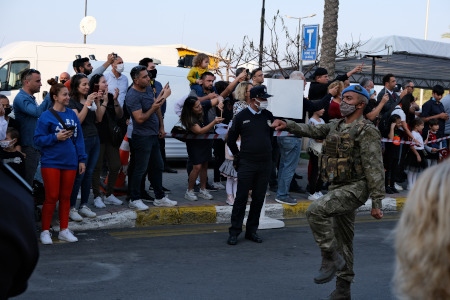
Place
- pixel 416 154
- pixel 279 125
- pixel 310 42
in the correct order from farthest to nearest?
1. pixel 310 42
2. pixel 416 154
3. pixel 279 125

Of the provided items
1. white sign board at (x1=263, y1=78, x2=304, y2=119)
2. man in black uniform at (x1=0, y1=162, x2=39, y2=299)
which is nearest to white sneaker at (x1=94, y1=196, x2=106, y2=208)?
white sign board at (x1=263, y1=78, x2=304, y2=119)

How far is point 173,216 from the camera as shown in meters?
9.69

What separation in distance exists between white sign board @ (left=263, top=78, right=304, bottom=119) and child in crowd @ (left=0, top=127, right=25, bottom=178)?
3.19 meters

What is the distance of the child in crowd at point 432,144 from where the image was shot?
13.6 meters

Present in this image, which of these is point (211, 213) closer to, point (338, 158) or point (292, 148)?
point (292, 148)

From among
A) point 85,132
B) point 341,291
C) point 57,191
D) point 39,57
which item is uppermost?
point 39,57

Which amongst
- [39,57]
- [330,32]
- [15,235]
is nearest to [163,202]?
[15,235]

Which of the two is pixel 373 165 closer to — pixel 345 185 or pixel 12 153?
pixel 345 185

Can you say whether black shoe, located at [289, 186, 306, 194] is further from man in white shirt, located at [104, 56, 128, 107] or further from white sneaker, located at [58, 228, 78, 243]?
white sneaker, located at [58, 228, 78, 243]

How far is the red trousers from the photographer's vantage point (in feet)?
26.3

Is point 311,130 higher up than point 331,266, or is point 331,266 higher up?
point 311,130

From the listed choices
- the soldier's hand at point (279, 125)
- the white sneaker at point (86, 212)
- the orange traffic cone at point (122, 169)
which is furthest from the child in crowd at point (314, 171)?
the soldier's hand at point (279, 125)

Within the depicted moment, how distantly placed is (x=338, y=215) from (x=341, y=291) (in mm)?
664

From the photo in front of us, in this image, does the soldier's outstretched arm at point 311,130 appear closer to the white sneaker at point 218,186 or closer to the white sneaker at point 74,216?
the white sneaker at point 74,216
